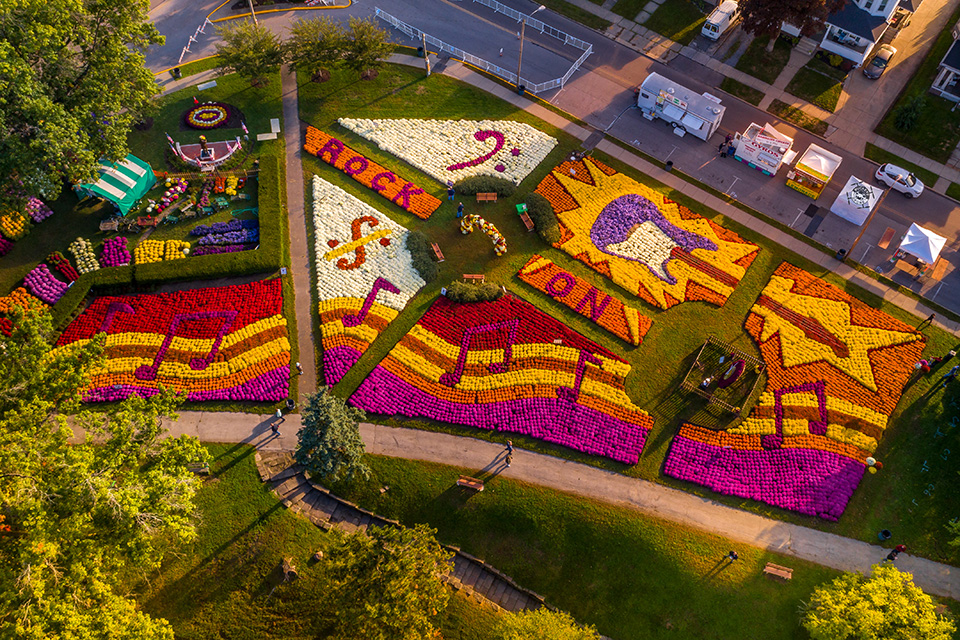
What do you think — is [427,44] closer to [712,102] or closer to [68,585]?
[712,102]

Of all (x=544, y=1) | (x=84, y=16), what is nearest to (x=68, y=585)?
(x=84, y=16)

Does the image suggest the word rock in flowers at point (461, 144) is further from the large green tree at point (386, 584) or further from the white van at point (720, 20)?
the large green tree at point (386, 584)

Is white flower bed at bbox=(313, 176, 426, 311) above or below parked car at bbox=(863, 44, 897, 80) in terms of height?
below

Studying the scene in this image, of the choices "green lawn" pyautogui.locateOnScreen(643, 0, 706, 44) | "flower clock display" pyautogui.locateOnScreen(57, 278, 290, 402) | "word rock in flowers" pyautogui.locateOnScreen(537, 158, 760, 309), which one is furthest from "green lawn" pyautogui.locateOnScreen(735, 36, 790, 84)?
"flower clock display" pyautogui.locateOnScreen(57, 278, 290, 402)

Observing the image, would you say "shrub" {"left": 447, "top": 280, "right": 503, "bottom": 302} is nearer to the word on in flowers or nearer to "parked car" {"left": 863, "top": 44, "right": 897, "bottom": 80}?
the word on in flowers

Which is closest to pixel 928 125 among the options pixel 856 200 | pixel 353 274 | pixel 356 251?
pixel 856 200

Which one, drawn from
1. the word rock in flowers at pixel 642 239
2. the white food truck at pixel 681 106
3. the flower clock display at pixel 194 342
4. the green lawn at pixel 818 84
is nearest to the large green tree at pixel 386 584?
the flower clock display at pixel 194 342
